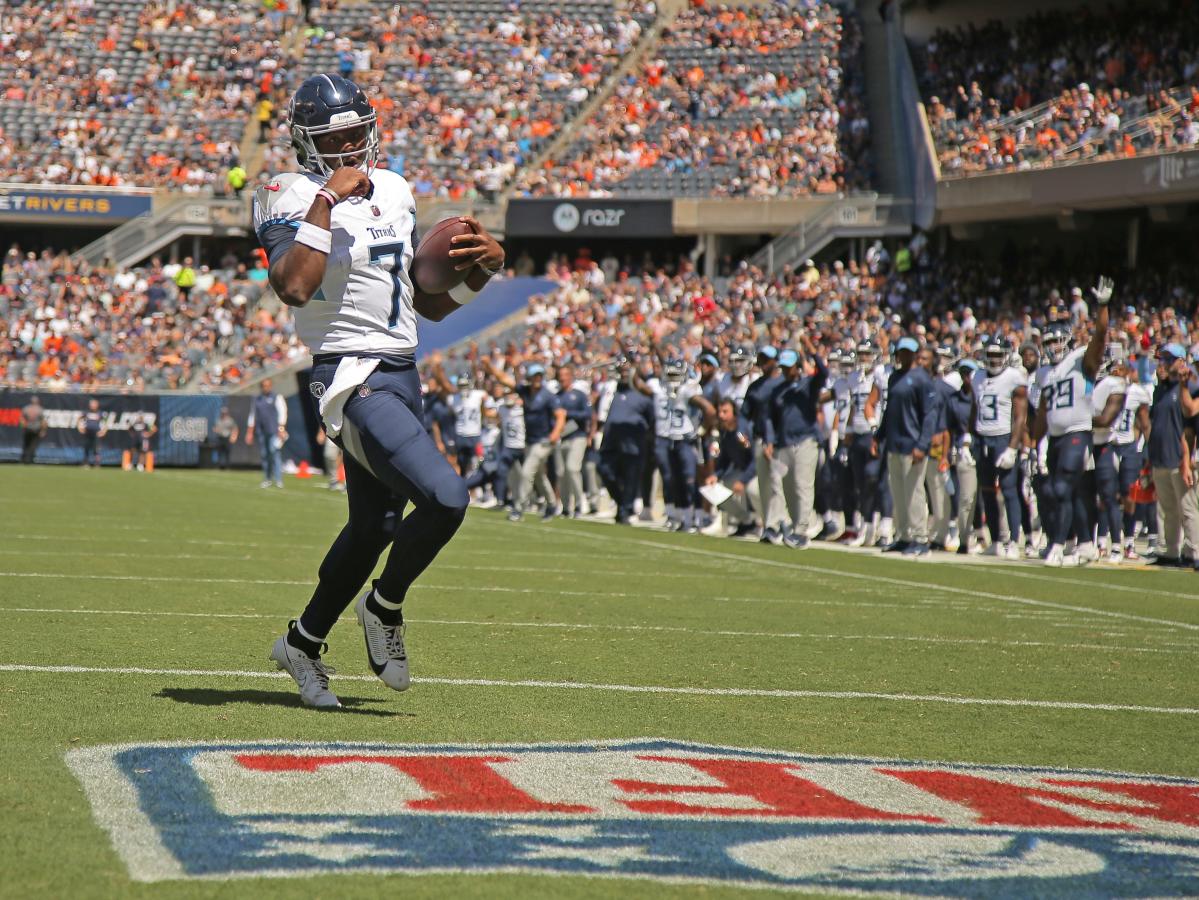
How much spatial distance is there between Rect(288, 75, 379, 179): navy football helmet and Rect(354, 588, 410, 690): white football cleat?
1642 mm

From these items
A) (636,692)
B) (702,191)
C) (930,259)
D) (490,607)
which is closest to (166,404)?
(702,191)

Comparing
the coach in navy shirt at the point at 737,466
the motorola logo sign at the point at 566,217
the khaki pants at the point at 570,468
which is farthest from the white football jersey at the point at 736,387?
the motorola logo sign at the point at 566,217

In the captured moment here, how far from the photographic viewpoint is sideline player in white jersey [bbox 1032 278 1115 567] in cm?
1489

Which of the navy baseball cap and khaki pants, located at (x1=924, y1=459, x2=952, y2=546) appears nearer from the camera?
the navy baseball cap

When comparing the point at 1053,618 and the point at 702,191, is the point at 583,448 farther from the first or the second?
the point at 702,191

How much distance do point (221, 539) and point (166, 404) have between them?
2242 cm

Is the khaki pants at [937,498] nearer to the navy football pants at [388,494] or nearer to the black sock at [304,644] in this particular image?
the navy football pants at [388,494]

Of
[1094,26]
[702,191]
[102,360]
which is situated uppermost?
[1094,26]

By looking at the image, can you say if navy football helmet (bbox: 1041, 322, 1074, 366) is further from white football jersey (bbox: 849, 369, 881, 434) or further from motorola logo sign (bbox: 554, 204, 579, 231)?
motorola logo sign (bbox: 554, 204, 579, 231)

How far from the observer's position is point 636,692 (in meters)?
6.50

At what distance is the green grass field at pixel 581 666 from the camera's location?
16.3 feet

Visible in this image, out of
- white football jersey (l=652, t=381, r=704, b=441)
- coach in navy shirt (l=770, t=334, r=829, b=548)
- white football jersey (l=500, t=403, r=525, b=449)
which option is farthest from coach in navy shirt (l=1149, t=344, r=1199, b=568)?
white football jersey (l=500, t=403, r=525, b=449)

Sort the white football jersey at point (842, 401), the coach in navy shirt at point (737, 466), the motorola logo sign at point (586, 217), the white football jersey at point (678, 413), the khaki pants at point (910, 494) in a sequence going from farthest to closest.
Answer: the motorola logo sign at point (586, 217) → the white football jersey at point (678, 413) → the white football jersey at point (842, 401) → the coach in navy shirt at point (737, 466) → the khaki pants at point (910, 494)

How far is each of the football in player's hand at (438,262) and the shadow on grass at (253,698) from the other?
5.01 ft
